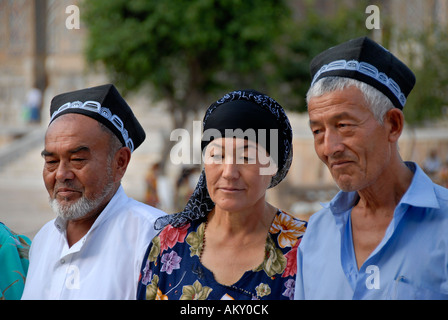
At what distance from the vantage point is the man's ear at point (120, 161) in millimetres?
2967

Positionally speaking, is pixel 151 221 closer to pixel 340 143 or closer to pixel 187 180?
pixel 340 143

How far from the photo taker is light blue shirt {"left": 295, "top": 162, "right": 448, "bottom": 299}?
2018 millimetres

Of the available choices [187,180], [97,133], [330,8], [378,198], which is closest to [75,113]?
[97,133]

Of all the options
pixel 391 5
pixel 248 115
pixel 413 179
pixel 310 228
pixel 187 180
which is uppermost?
pixel 391 5

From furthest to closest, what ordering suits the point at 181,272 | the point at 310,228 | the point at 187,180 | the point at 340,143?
the point at 187,180
the point at 181,272
the point at 310,228
the point at 340,143

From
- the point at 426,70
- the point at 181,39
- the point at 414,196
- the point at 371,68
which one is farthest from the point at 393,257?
the point at 426,70

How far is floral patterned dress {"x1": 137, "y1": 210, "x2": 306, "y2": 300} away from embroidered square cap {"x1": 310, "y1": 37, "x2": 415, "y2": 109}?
768mm

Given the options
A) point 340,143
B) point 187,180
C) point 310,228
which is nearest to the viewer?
point 340,143

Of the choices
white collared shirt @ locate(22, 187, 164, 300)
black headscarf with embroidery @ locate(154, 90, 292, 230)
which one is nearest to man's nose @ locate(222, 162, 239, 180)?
black headscarf with embroidery @ locate(154, 90, 292, 230)

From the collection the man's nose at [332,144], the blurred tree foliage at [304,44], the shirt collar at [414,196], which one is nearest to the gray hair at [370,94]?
the man's nose at [332,144]

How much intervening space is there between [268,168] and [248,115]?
25cm

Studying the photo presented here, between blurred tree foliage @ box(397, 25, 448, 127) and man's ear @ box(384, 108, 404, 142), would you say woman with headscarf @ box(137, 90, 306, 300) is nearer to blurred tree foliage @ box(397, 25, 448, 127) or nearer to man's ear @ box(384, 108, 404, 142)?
man's ear @ box(384, 108, 404, 142)

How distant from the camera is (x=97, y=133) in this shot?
2.87m

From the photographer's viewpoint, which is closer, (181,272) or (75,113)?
(181,272)
